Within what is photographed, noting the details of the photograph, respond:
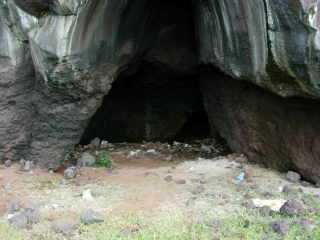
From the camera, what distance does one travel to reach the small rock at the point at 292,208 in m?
3.90

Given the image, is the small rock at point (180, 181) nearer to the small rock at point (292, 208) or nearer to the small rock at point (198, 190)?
the small rock at point (198, 190)

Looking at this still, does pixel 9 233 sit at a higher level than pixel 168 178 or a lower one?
higher

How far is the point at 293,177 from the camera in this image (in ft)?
16.1

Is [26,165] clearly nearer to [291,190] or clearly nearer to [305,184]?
[291,190]

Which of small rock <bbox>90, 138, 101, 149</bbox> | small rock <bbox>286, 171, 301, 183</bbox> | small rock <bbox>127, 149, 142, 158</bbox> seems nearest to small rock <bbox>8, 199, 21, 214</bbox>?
small rock <bbox>127, 149, 142, 158</bbox>

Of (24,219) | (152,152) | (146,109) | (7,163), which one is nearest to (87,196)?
(24,219)

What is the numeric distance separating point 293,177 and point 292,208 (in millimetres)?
1020

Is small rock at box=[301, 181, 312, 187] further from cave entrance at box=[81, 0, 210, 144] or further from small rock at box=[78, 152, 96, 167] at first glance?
cave entrance at box=[81, 0, 210, 144]

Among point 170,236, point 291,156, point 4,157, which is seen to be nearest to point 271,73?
point 291,156

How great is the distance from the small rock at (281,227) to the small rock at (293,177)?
3.95 feet

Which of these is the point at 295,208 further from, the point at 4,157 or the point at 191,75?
the point at 191,75

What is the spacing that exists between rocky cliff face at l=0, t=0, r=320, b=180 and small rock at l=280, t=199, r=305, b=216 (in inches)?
34.1

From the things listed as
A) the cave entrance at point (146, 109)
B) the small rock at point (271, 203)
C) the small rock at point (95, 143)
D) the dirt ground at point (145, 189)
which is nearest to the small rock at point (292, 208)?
the small rock at point (271, 203)

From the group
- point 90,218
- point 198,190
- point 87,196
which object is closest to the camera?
point 90,218
